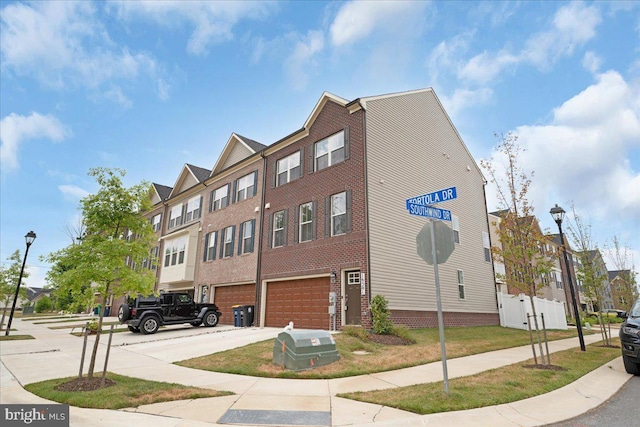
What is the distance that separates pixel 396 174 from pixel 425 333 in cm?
715

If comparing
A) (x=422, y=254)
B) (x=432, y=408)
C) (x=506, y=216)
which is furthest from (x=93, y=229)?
(x=506, y=216)

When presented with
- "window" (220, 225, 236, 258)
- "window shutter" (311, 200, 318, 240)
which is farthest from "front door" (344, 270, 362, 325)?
"window" (220, 225, 236, 258)

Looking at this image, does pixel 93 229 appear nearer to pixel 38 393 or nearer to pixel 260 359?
pixel 38 393

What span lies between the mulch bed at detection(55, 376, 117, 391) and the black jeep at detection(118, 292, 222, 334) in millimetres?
10329

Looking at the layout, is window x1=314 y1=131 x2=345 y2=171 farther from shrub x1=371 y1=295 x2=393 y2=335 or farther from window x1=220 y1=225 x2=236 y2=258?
window x1=220 y1=225 x2=236 y2=258

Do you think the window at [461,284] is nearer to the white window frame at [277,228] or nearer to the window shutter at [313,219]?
the window shutter at [313,219]

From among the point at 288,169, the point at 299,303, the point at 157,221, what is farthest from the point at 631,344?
the point at 157,221

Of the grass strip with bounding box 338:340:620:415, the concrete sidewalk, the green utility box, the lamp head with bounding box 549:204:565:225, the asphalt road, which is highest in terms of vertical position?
the lamp head with bounding box 549:204:565:225

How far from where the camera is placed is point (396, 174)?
55.8 feet

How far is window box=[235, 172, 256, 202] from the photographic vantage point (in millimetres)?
22062

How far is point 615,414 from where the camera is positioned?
549cm

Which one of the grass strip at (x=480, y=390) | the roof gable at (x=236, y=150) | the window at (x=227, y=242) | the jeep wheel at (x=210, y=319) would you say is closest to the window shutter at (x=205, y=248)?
the window at (x=227, y=242)

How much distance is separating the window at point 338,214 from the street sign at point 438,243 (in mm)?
8994

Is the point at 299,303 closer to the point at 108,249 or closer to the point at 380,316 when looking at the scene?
the point at 380,316
